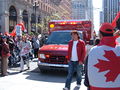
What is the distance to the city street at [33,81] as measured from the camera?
7496 millimetres

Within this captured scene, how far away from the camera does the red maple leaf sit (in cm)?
284

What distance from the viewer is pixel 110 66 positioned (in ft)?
9.34

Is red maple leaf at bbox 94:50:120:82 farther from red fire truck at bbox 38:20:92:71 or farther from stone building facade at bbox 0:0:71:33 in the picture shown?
stone building facade at bbox 0:0:71:33

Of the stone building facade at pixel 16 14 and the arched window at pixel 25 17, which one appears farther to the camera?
the arched window at pixel 25 17

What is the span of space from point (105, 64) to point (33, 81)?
5855mm

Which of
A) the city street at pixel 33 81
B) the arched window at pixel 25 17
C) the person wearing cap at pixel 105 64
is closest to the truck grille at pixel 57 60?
the city street at pixel 33 81

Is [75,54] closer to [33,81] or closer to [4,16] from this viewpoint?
[33,81]

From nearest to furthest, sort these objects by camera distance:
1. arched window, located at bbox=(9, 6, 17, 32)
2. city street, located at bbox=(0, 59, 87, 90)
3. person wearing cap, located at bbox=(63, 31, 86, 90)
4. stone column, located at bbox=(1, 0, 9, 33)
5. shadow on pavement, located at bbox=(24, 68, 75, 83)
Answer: person wearing cap, located at bbox=(63, 31, 86, 90), city street, located at bbox=(0, 59, 87, 90), shadow on pavement, located at bbox=(24, 68, 75, 83), stone column, located at bbox=(1, 0, 9, 33), arched window, located at bbox=(9, 6, 17, 32)

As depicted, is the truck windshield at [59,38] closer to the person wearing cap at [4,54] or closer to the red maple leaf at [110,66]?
the person wearing cap at [4,54]

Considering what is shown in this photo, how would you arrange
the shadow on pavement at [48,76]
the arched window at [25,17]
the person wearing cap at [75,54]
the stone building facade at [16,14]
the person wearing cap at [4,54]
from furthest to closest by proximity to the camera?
the arched window at [25,17] → the stone building facade at [16,14] → the person wearing cap at [4,54] → the shadow on pavement at [48,76] → the person wearing cap at [75,54]

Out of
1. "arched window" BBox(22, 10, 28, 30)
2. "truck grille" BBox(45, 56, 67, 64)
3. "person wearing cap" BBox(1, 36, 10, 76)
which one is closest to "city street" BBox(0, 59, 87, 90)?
"person wearing cap" BBox(1, 36, 10, 76)

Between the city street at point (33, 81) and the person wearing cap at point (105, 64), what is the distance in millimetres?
4513

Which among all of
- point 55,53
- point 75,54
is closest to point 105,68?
point 75,54

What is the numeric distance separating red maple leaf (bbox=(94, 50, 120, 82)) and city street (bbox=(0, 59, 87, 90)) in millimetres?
4554
